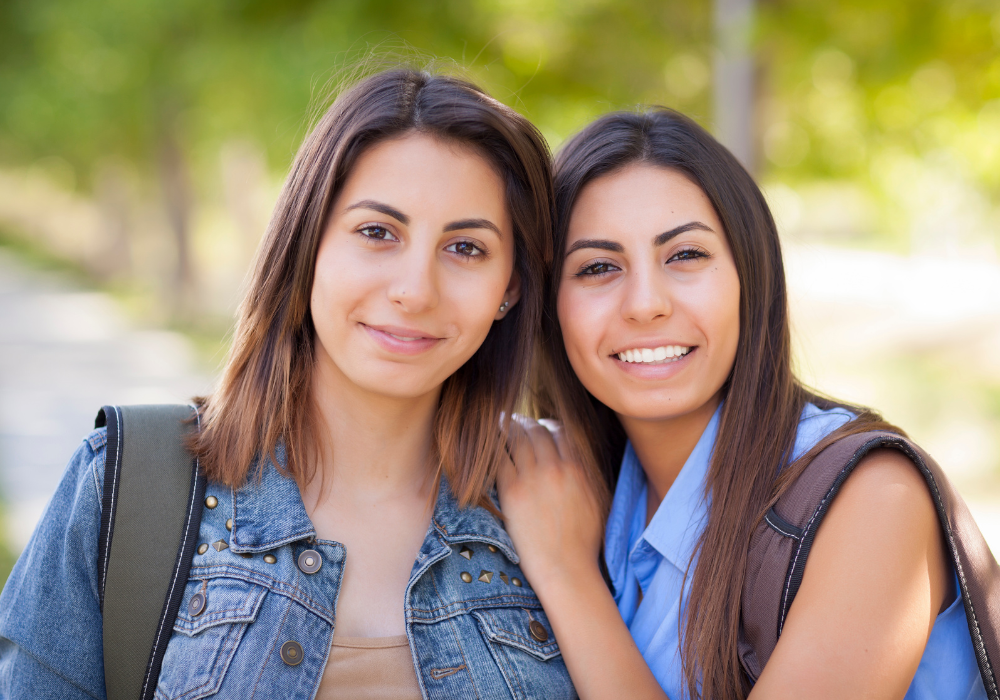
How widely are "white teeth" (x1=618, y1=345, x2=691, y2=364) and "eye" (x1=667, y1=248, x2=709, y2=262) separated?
10.0 inches

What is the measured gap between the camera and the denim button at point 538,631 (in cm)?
235

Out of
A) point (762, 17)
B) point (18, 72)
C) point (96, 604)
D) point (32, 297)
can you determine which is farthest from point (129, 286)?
point (96, 604)

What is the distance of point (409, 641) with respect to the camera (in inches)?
86.0

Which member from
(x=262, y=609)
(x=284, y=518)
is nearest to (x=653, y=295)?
(x=284, y=518)

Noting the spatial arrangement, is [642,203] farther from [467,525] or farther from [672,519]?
[467,525]

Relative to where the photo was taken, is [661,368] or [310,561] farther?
[661,368]

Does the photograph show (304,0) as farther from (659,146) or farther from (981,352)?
(981,352)

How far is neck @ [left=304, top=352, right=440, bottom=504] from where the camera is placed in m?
2.48

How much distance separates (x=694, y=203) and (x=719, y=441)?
0.68 metres

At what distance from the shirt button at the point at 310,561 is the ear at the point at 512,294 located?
0.85m

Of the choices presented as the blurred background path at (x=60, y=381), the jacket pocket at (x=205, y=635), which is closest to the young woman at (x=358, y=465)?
the jacket pocket at (x=205, y=635)

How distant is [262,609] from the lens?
2.11 m

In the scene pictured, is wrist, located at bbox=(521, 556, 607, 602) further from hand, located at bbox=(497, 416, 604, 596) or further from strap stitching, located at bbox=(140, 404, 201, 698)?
strap stitching, located at bbox=(140, 404, 201, 698)

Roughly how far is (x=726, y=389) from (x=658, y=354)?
31 centimetres
